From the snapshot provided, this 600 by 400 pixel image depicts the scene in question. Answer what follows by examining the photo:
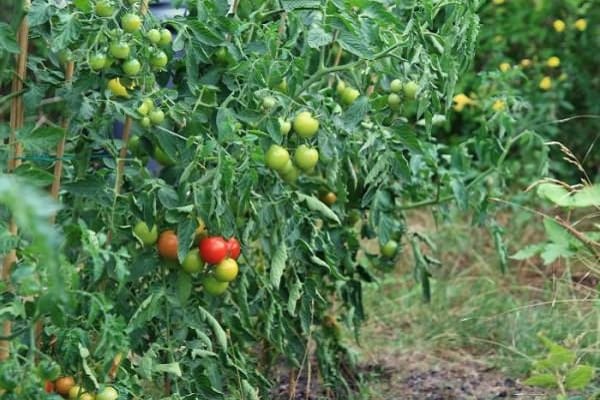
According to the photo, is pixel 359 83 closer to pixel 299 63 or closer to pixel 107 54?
pixel 299 63

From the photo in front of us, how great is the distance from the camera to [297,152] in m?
2.38

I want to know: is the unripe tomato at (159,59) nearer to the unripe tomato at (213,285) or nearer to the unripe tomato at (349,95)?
the unripe tomato at (213,285)

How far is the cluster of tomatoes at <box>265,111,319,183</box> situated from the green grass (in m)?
0.89

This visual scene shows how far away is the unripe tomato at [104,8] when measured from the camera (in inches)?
81.4

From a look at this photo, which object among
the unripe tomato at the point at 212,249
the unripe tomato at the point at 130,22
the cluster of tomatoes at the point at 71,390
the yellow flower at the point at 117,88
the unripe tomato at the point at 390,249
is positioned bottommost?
the unripe tomato at the point at 390,249

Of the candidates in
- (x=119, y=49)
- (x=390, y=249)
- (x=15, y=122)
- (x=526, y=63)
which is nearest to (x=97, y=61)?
(x=119, y=49)

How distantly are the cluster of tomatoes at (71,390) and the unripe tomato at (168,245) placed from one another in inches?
13.1

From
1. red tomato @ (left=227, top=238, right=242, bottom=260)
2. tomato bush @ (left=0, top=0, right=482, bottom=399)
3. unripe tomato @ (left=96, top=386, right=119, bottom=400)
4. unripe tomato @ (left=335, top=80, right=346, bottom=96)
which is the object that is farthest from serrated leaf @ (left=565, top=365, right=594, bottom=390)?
unripe tomato @ (left=96, top=386, right=119, bottom=400)

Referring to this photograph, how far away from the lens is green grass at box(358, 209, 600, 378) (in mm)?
3453

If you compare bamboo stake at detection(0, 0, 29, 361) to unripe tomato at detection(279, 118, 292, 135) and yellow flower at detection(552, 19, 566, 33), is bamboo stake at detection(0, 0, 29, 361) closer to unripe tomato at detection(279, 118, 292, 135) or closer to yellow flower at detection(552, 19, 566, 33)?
unripe tomato at detection(279, 118, 292, 135)

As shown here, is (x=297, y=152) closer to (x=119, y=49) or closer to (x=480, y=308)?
(x=119, y=49)

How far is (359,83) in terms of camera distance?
265 cm

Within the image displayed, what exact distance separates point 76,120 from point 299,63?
19.0 inches

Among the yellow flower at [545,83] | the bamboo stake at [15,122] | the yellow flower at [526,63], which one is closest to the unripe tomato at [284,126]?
the bamboo stake at [15,122]
